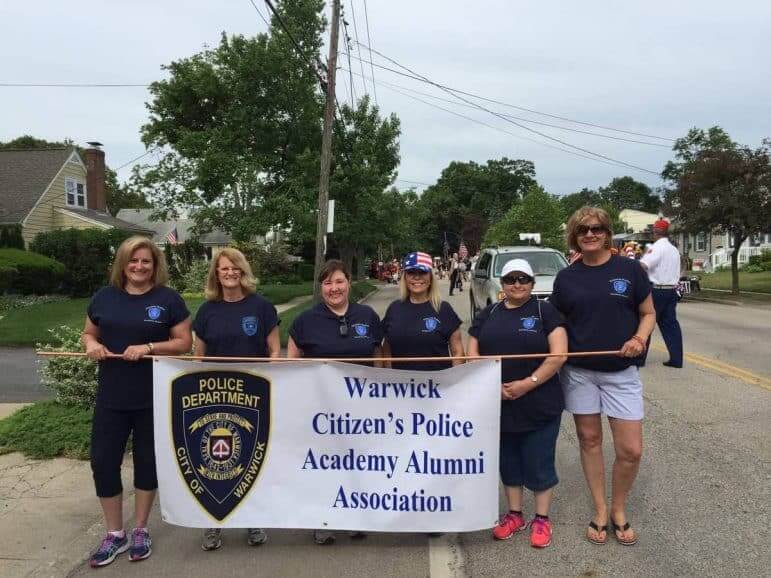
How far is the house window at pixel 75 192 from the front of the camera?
32.0m

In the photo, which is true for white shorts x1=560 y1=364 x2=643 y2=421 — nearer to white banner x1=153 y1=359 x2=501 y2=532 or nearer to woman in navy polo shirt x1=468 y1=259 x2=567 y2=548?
woman in navy polo shirt x1=468 y1=259 x2=567 y2=548

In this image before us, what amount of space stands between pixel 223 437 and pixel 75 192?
3321 centimetres

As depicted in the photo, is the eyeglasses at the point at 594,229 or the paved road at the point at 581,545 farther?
the eyeglasses at the point at 594,229

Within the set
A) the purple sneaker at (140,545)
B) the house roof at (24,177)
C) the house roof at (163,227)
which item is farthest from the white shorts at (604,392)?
the house roof at (163,227)

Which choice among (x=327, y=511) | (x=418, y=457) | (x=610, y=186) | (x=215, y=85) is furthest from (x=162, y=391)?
(x=610, y=186)

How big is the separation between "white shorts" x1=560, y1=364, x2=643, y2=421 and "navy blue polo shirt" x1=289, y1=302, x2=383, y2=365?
1.19 meters

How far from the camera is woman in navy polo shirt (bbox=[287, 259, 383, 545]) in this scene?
12.5ft

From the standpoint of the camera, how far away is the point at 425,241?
99750 millimetres

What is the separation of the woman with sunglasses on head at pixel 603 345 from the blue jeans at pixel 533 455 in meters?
A: 0.23

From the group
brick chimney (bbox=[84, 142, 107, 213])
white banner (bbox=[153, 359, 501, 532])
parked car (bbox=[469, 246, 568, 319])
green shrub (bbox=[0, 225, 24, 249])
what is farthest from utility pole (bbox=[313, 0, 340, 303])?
brick chimney (bbox=[84, 142, 107, 213])

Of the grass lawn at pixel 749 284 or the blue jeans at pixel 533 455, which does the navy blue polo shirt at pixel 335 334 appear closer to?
the blue jeans at pixel 533 455

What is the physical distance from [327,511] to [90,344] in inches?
66.1

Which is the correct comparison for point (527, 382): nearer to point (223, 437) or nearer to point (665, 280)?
point (223, 437)

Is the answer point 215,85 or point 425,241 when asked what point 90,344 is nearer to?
point 215,85
